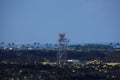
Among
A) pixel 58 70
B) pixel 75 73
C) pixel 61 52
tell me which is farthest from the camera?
pixel 61 52

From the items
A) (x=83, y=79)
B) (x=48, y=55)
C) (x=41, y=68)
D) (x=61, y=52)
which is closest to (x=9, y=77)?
(x=83, y=79)

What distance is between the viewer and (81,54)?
6171 inches

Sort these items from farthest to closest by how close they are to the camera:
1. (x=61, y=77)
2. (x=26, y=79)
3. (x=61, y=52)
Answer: (x=61, y=52)
(x=61, y=77)
(x=26, y=79)

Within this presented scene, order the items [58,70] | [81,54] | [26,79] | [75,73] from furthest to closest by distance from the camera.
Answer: [81,54] < [58,70] < [75,73] < [26,79]

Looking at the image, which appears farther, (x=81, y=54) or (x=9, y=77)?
(x=81, y=54)

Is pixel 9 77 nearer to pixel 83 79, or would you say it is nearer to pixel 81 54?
pixel 83 79

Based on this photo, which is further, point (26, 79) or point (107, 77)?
point (107, 77)

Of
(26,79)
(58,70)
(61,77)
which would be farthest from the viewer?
(58,70)

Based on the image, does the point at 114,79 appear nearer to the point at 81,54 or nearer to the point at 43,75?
the point at 43,75

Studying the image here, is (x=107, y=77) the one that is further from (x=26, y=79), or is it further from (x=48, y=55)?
(x=48, y=55)

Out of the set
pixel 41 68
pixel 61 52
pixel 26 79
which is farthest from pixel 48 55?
pixel 26 79

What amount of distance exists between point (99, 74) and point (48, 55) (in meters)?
78.6

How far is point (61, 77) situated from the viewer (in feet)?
Result: 245

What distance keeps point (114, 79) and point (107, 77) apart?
2.84m
